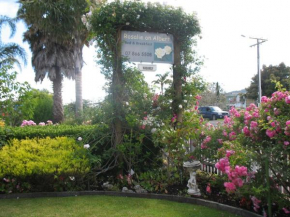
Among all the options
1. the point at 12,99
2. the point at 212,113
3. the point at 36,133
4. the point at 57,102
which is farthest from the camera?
the point at 212,113

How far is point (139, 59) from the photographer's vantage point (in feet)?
19.3

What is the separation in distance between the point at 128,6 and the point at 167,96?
6.45 ft

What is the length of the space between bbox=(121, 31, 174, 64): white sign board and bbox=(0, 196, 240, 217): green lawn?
112 inches

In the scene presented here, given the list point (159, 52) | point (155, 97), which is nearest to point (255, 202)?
point (155, 97)

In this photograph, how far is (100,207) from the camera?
13.9 feet

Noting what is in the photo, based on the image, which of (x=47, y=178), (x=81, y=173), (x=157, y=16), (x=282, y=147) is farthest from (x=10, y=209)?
(x=157, y=16)

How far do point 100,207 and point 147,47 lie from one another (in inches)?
132

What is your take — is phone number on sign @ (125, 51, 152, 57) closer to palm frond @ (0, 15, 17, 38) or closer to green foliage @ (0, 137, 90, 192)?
green foliage @ (0, 137, 90, 192)

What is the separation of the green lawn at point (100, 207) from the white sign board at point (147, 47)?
2.84 meters

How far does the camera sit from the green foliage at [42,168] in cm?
479

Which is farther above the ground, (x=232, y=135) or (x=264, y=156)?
(x=232, y=135)

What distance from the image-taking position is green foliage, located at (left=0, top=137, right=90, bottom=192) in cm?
479

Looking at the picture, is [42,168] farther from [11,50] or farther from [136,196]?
[11,50]

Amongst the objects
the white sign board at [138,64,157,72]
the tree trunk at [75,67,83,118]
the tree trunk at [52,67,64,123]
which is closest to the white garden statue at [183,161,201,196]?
the white sign board at [138,64,157,72]
